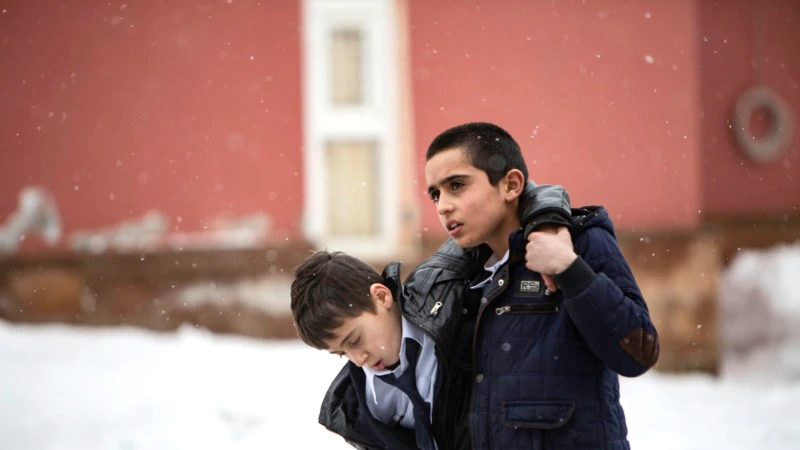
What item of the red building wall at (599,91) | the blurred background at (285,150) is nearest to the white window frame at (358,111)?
the blurred background at (285,150)

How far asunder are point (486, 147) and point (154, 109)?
14.9 ft

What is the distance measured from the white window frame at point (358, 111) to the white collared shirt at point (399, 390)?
3.93 metres

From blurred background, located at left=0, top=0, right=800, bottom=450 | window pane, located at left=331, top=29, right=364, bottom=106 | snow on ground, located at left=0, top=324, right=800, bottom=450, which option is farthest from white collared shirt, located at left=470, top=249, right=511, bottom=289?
window pane, located at left=331, top=29, right=364, bottom=106

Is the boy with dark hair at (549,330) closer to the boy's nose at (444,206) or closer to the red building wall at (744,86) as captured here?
the boy's nose at (444,206)

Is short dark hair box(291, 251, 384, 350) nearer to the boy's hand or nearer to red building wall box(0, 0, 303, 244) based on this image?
the boy's hand

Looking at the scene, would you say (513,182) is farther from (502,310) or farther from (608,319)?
(608,319)

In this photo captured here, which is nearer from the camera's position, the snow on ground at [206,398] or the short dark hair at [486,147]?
the short dark hair at [486,147]

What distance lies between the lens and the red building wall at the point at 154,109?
19.8 ft

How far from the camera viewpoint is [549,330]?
1.90 metres

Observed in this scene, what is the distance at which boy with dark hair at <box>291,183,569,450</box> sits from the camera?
6.61 ft

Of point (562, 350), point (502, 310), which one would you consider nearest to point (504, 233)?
point (502, 310)

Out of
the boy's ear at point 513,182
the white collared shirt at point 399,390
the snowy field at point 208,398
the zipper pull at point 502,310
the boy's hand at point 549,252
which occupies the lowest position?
the snowy field at point 208,398

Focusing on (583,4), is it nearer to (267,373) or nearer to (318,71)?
(318,71)

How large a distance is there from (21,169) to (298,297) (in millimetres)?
4715
